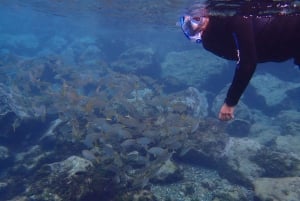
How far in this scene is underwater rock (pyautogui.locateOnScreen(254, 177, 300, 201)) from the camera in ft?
29.9

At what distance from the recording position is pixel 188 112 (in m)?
15.5

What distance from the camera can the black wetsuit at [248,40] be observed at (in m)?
3.97

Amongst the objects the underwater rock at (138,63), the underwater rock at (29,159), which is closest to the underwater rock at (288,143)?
the underwater rock at (29,159)

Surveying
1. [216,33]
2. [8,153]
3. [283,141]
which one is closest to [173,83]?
[283,141]

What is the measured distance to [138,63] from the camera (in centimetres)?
2733

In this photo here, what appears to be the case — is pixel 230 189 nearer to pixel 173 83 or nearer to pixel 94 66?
pixel 173 83

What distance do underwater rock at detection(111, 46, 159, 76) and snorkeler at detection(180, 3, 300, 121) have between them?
22122 mm

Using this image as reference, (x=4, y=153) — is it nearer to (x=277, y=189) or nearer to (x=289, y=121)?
(x=277, y=189)

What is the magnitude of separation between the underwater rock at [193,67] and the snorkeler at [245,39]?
19548mm

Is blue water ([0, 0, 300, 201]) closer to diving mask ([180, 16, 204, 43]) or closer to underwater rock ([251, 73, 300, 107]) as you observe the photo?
underwater rock ([251, 73, 300, 107])

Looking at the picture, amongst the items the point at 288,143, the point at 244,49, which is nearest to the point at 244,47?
the point at 244,49

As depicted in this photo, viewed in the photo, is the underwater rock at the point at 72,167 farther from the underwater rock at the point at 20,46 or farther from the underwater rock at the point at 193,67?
the underwater rock at the point at 20,46

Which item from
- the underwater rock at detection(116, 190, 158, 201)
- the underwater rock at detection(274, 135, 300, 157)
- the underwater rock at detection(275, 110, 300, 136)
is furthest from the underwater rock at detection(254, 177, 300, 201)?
the underwater rock at detection(275, 110, 300, 136)

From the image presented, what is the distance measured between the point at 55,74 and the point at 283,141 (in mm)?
17562
